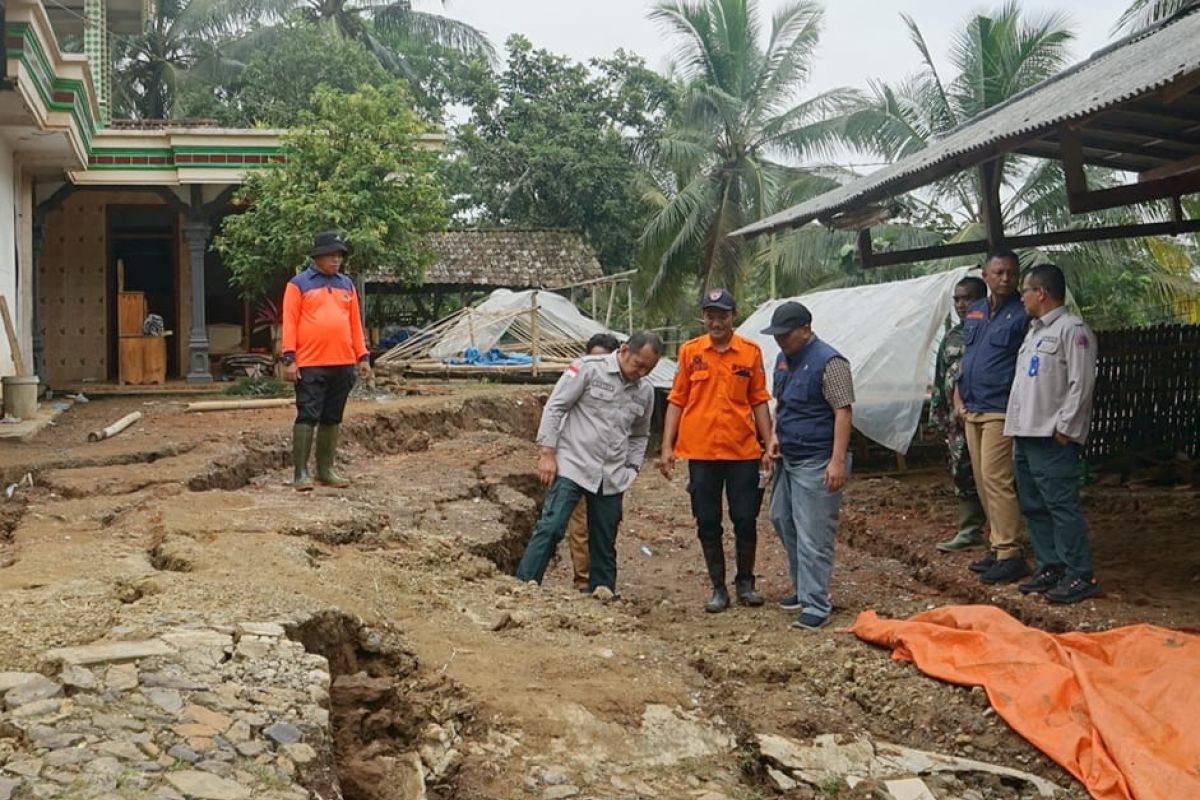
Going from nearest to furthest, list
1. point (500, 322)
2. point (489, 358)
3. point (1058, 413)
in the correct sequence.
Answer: point (1058, 413), point (489, 358), point (500, 322)

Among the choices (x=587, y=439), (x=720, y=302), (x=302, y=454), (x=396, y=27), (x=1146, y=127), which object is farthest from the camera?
(x=396, y=27)

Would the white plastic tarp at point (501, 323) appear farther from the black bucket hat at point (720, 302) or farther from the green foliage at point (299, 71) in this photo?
the black bucket hat at point (720, 302)

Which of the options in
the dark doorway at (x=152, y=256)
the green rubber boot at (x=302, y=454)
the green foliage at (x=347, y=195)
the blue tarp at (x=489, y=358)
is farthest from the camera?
the blue tarp at (x=489, y=358)

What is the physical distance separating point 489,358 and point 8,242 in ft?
26.6

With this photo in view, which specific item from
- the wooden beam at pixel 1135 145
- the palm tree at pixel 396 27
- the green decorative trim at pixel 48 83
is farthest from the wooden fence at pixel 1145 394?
the palm tree at pixel 396 27

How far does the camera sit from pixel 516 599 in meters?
5.82

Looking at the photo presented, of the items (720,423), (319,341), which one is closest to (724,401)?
(720,423)

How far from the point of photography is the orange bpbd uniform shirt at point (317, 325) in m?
7.65

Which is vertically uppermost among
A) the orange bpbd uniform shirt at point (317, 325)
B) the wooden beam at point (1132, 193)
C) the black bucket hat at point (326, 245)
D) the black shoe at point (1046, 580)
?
the wooden beam at point (1132, 193)

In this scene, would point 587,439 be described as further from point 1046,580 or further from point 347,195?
point 347,195

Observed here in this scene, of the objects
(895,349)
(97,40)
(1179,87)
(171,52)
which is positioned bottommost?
(895,349)

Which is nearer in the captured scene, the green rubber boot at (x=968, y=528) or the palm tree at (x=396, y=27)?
the green rubber boot at (x=968, y=528)

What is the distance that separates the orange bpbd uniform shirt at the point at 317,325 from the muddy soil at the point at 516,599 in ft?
2.87

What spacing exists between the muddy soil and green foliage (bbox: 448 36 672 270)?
17.7 meters
